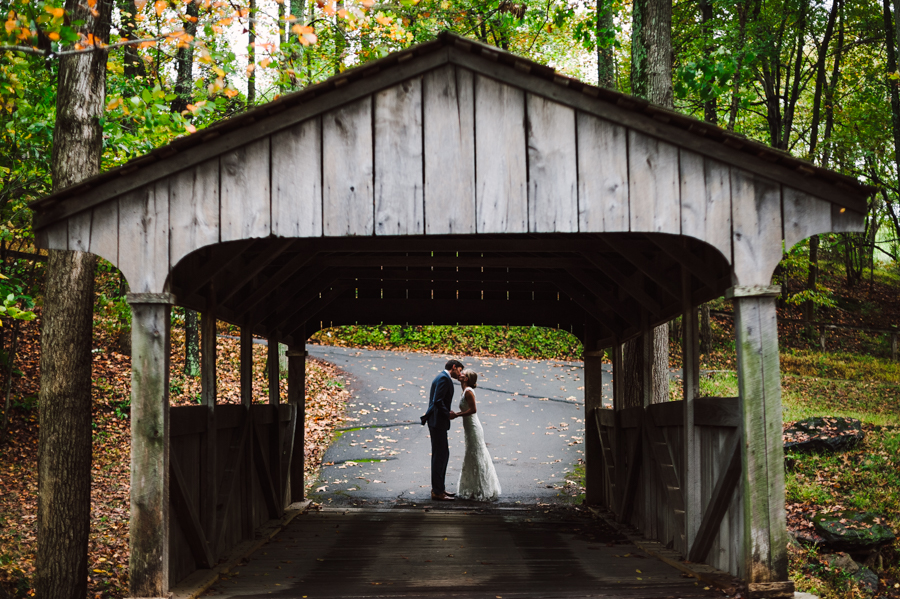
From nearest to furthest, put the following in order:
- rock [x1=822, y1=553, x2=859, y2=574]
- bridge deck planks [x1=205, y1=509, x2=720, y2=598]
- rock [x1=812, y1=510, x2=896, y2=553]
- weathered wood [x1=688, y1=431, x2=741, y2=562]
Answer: weathered wood [x1=688, y1=431, x2=741, y2=562]
bridge deck planks [x1=205, y1=509, x2=720, y2=598]
rock [x1=822, y1=553, x2=859, y2=574]
rock [x1=812, y1=510, x2=896, y2=553]

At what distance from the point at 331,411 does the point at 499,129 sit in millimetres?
13076

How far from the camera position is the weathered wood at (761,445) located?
16.2 feet

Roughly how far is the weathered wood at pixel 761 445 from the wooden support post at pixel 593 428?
5.24 meters

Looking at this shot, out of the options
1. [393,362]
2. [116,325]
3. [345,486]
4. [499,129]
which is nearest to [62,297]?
[499,129]

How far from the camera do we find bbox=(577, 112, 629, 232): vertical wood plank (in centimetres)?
511

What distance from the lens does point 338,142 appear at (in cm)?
518

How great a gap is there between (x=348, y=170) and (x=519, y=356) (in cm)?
2032

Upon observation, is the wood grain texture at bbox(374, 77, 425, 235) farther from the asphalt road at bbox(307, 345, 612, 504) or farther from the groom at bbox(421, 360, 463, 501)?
the asphalt road at bbox(307, 345, 612, 504)

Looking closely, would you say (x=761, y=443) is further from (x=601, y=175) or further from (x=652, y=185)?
(x=601, y=175)

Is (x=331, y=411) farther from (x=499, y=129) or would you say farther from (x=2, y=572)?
(x=499, y=129)

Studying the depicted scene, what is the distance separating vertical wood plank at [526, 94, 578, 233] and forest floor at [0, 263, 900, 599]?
522cm

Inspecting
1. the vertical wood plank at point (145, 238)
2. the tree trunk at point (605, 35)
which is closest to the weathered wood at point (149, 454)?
the vertical wood plank at point (145, 238)

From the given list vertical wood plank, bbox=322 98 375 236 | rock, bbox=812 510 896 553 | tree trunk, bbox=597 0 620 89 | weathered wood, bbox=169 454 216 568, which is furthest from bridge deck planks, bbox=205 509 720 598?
tree trunk, bbox=597 0 620 89

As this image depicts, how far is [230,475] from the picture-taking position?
6.98 metres
